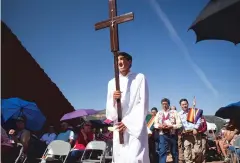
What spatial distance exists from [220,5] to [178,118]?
6.85 meters

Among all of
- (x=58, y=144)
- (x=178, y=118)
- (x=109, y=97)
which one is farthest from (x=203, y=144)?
(x=109, y=97)

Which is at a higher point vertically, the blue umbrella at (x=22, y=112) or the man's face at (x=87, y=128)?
the blue umbrella at (x=22, y=112)

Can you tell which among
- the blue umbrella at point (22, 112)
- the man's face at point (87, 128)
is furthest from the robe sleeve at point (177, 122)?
the blue umbrella at point (22, 112)

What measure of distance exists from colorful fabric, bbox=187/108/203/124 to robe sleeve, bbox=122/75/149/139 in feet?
13.8

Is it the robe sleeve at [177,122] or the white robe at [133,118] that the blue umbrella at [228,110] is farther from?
the white robe at [133,118]

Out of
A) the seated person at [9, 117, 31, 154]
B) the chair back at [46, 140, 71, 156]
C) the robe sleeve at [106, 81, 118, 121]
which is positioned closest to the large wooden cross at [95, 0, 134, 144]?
the robe sleeve at [106, 81, 118, 121]

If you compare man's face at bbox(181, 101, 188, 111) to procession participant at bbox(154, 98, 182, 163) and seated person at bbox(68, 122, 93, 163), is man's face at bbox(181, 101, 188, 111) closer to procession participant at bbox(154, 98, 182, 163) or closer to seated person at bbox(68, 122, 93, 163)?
procession participant at bbox(154, 98, 182, 163)

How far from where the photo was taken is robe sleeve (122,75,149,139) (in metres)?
3.97

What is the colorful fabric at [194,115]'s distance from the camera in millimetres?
7970

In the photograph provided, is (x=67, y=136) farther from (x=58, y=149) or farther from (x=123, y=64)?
(x=123, y=64)

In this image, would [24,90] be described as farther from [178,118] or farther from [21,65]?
[178,118]

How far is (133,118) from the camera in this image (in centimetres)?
403

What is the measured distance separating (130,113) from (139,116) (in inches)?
5.6

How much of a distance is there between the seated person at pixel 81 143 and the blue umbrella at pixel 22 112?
3.38m
